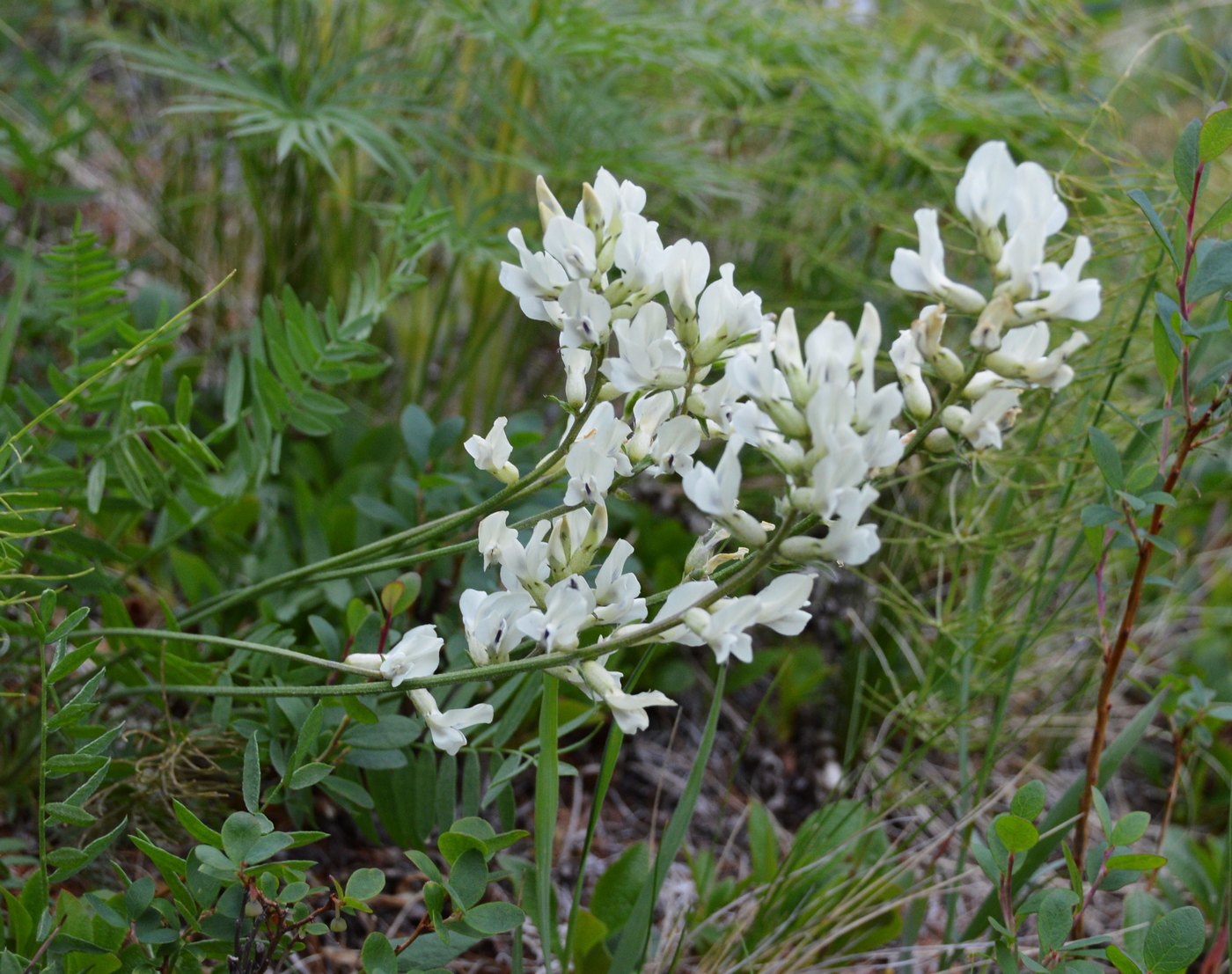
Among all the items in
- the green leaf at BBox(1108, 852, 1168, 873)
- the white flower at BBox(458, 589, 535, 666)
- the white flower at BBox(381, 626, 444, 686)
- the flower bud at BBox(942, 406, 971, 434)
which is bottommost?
the green leaf at BBox(1108, 852, 1168, 873)

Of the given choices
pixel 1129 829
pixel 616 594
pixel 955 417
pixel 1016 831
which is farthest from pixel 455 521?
pixel 1129 829

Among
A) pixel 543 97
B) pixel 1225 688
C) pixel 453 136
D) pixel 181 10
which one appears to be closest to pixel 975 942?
pixel 1225 688

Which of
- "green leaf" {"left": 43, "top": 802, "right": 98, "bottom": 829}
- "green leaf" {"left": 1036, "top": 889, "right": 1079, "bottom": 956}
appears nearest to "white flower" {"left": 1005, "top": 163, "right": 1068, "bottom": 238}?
"green leaf" {"left": 1036, "top": 889, "right": 1079, "bottom": 956}

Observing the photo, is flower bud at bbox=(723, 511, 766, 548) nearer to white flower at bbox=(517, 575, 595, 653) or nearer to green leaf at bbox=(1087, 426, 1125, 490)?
white flower at bbox=(517, 575, 595, 653)

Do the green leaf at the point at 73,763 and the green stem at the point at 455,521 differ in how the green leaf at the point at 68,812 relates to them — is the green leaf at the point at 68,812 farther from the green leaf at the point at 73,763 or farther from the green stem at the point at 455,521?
the green stem at the point at 455,521

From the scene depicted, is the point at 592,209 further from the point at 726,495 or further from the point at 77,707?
the point at 77,707

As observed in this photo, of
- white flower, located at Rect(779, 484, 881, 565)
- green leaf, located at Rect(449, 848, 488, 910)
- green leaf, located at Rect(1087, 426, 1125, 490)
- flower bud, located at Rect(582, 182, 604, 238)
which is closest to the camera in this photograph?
white flower, located at Rect(779, 484, 881, 565)

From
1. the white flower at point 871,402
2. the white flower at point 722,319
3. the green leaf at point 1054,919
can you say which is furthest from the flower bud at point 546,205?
the green leaf at point 1054,919
